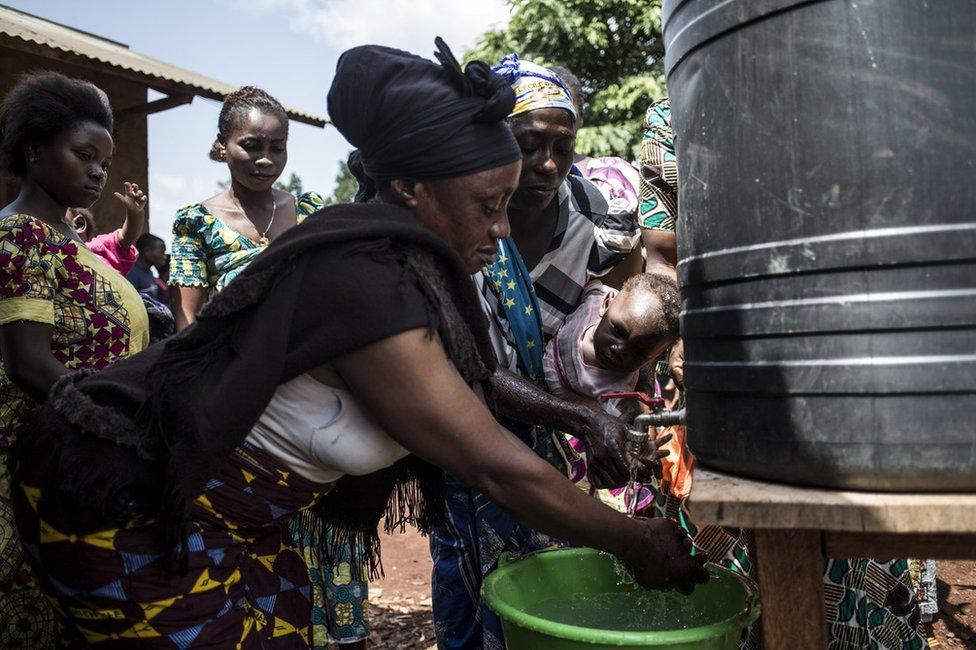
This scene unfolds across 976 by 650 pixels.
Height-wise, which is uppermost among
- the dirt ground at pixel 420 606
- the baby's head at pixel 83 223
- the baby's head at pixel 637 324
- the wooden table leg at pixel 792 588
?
the baby's head at pixel 83 223

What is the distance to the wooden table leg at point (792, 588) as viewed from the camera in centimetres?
137

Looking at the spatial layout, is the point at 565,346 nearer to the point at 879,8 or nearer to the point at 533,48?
the point at 879,8

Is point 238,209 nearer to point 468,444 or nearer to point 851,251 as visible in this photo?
point 468,444

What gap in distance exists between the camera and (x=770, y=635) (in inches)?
55.5

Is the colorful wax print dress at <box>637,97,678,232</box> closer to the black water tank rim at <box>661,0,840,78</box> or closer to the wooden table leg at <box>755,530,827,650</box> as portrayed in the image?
the black water tank rim at <box>661,0,840,78</box>

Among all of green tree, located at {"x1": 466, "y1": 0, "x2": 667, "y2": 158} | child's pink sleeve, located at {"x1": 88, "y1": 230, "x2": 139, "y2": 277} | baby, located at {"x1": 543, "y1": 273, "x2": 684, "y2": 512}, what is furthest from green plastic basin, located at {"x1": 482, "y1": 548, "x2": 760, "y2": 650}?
green tree, located at {"x1": 466, "y1": 0, "x2": 667, "y2": 158}

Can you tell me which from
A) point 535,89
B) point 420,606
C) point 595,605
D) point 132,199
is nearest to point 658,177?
point 535,89

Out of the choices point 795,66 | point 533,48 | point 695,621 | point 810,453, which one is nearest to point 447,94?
point 795,66

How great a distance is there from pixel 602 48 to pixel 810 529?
14.9 m

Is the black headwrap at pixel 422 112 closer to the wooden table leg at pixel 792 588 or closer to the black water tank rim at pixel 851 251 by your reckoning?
the black water tank rim at pixel 851 251

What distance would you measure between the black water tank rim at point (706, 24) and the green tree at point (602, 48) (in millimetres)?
12304

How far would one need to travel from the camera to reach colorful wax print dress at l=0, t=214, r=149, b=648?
2533 millimetres

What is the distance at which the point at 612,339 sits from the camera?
8.60 feet

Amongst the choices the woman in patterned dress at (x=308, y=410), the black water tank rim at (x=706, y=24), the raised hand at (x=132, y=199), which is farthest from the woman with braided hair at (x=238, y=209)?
the black water tank rim at (x=706, y=24)
